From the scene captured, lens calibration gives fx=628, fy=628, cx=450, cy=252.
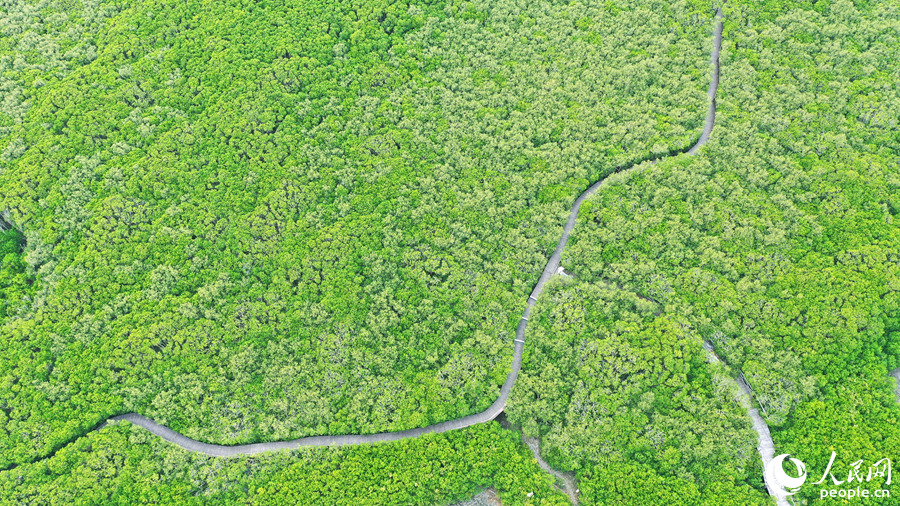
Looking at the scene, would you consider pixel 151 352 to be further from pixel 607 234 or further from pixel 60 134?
pixel 607 234

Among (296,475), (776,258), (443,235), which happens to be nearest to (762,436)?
(776,258)

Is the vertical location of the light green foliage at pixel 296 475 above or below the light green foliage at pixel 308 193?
below

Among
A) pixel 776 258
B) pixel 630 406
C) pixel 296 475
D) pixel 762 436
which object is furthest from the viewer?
pixel 776 258

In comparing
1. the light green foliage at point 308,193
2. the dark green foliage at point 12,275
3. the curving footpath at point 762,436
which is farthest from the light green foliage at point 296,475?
the curving footpath at point 762,436

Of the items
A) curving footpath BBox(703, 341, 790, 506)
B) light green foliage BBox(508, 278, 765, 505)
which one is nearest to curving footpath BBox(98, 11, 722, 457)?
light green foliage BBox(508, 278, 765, 505)

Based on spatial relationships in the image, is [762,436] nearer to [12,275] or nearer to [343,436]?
[343,436]

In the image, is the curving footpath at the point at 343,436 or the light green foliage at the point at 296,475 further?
the curving footpath at the point at 343,436

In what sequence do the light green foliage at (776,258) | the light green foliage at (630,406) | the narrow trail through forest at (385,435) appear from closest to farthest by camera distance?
the light green foliage at (630,406) < the light green foliage at (776,258) < the narrow trail through forest at (385,435)

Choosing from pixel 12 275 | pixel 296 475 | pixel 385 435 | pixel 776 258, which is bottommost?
pixel 385 435

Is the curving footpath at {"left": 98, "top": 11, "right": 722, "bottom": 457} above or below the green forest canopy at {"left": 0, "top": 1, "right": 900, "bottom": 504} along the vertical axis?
below

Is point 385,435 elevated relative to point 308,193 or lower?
A: lower

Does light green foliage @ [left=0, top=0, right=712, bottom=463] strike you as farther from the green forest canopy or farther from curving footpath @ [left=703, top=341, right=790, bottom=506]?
curving footpath @ [left=703, top=341, right=790, bottom=506]

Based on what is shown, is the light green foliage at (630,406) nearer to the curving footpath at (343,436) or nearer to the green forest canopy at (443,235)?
the green forest canopy at (443,235)

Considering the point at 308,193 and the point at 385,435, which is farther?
the point at 308,193
